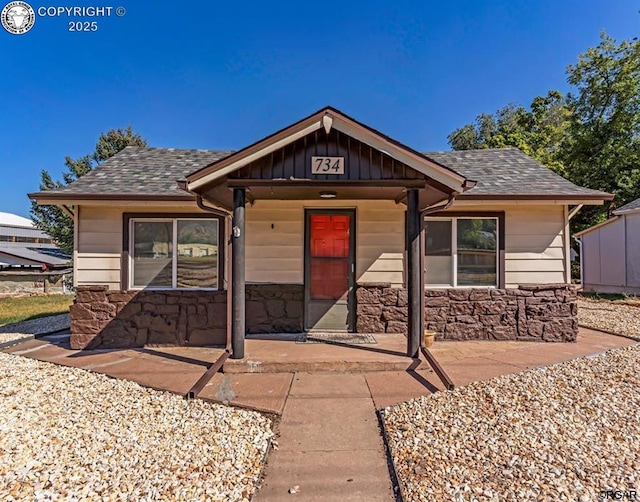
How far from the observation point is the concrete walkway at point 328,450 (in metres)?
2.45

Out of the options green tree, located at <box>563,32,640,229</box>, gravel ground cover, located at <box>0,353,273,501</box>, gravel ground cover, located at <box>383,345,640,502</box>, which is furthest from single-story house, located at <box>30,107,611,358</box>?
green tree, located at <box>563,32,640,229</box>

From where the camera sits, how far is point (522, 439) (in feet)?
9.66

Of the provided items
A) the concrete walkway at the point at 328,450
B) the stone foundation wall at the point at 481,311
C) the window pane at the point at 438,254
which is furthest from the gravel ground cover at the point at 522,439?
the window pane at the point at 438,254

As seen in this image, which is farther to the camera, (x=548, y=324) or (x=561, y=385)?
(x=548, y=324)

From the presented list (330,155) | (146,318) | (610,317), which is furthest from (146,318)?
(610,317)

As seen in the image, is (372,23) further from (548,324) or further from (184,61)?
(548,324)

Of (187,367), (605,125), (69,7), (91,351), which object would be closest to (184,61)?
(69,7)

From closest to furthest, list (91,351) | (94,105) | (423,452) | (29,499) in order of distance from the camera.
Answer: (29,499)
(423,452)
(91,351)
(94,105)

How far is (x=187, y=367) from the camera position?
500 cm

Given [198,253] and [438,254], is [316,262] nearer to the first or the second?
[198,253]

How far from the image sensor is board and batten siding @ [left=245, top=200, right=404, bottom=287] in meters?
6.48

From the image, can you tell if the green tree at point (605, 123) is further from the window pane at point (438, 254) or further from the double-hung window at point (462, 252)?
the window pane at point (438, 254)

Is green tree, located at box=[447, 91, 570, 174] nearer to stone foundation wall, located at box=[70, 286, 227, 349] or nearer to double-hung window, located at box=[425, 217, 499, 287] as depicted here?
double-hung window, located at box=[425, 217, 499, 287]

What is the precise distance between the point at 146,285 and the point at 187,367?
6.77ft
